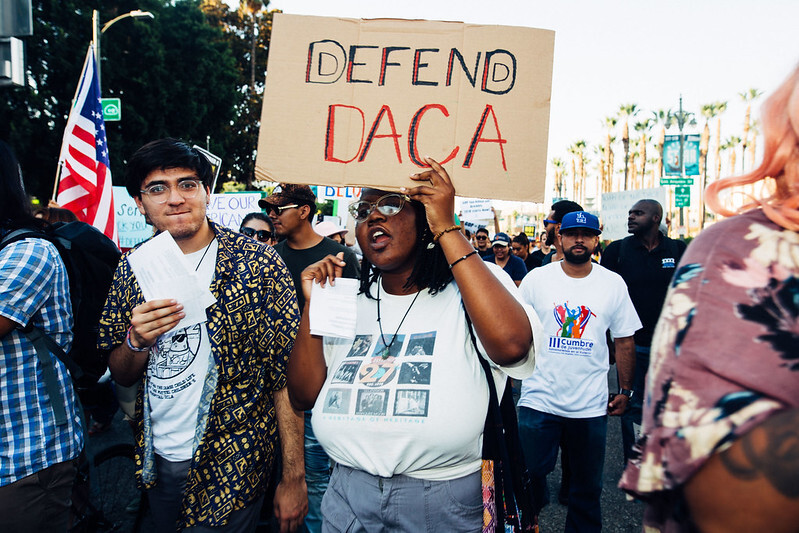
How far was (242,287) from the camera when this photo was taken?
2197mm

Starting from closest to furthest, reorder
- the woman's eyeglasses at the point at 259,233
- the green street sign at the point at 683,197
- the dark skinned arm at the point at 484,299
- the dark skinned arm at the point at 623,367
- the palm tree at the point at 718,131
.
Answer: the dark skinned arm at the point at 484,299 → the dark skinned arm at the point at 623,367 → the woman's eyeglasses at the point at 259,233 → the green street sign at the point at 683,197 → the palm tree at the point at 718,131

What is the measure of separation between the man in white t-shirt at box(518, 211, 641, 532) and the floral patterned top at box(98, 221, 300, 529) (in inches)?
82.0

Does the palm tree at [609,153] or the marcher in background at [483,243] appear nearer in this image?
the marcher in background at [483,243]

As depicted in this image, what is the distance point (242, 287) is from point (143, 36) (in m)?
22.0

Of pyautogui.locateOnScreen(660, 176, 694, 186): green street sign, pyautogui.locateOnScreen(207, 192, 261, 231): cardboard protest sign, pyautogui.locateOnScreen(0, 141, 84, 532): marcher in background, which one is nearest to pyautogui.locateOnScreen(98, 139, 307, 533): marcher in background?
pyautogui.locateOnScreen(0, 141, 84, 532): marcher in background

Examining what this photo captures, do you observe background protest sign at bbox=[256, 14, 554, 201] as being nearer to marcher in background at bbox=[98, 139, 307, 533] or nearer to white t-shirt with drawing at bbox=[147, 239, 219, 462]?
marcher in background at bbox=[98, 139, 307, 533]

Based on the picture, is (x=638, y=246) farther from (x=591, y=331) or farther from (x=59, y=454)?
(x=59, y=454)

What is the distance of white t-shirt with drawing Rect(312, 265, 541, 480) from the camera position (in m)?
1.64

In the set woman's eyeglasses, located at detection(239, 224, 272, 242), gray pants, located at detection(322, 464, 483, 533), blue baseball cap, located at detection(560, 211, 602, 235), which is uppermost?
blue baseball cap, located at detection(560, 211, 602, 235)

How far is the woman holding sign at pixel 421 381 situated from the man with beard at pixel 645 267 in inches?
141

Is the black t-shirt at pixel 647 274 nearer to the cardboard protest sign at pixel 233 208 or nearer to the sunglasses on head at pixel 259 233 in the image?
the sunglasses on head at pixel 259 233

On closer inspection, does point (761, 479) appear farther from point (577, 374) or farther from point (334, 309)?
point (577, 374)

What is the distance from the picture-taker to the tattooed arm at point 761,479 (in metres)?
0.74

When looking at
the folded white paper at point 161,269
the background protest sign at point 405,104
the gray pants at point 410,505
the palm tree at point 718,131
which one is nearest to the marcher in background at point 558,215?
the background protest sign at point 405,104
